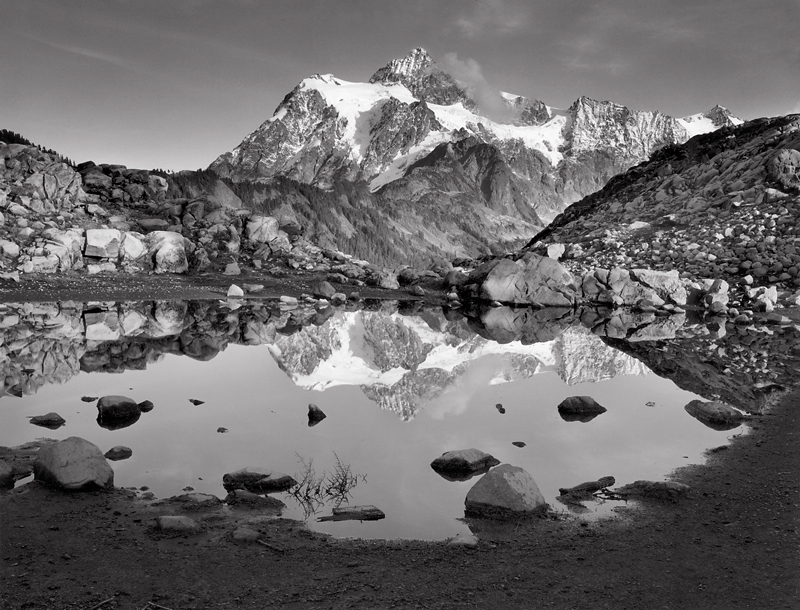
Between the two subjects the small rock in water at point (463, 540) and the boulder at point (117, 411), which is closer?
the small rock in water at point (463, 540)

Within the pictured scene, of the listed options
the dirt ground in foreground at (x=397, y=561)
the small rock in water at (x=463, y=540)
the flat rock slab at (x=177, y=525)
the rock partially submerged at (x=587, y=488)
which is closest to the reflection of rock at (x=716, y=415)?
the dirt ground in foreground at (x=397, y=561)

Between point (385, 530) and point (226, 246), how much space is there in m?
37.1

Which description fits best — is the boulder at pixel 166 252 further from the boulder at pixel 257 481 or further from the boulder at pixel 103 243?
the boulder at pixel 257 481

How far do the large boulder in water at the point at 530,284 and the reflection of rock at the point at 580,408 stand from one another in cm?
1930

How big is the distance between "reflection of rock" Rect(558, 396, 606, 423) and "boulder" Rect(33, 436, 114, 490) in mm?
8013

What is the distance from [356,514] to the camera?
23.8 ft

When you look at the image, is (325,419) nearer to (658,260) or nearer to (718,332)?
(718,332)

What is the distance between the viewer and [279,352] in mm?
18188

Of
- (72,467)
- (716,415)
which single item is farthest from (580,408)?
(72,467)

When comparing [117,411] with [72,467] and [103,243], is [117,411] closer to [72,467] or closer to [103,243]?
[72,467]

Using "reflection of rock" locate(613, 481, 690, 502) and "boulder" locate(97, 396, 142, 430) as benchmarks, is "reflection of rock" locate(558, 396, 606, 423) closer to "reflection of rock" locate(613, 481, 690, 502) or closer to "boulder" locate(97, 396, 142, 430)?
"reflection of rock" locate(613, 481, 690, 502)

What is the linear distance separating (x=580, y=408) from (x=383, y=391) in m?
4.20

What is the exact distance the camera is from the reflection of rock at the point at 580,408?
469 inches

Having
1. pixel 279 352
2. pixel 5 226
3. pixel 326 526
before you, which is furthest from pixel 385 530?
pixel 5 226
